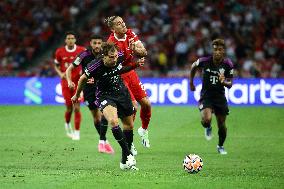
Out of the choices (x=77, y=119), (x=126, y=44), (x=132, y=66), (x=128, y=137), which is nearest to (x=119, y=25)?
(x=126, y=44)

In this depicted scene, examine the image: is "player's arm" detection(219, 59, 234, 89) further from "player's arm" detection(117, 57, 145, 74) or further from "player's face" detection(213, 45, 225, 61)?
"player's arm" detection(117, 57, 145, 74)

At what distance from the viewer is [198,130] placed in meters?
19.9

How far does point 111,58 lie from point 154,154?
10.9ft

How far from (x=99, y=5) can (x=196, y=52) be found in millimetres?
7660

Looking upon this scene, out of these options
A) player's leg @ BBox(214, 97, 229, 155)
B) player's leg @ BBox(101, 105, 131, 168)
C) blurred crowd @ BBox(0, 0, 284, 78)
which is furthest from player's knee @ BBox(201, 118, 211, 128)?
blurred crowd @ BBox(0, 0, 284, 78)

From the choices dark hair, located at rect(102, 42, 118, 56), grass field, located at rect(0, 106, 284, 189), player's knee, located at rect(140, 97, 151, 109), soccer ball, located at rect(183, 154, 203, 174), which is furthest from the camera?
player's knee, located at rect(140, 97, 151, 109)

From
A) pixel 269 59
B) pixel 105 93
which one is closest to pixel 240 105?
pixel 269 59

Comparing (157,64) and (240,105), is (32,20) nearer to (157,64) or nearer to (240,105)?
(157,64)

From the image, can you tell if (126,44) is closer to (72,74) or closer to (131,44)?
(131,44)

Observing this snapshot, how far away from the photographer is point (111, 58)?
40.3 ft

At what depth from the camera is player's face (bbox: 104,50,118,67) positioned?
40.3 feet

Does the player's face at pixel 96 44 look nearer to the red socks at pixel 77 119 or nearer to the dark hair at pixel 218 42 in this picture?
the red socks at pixel 77 119

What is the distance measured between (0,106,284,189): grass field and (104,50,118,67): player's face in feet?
5.83

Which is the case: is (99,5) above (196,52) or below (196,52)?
above
